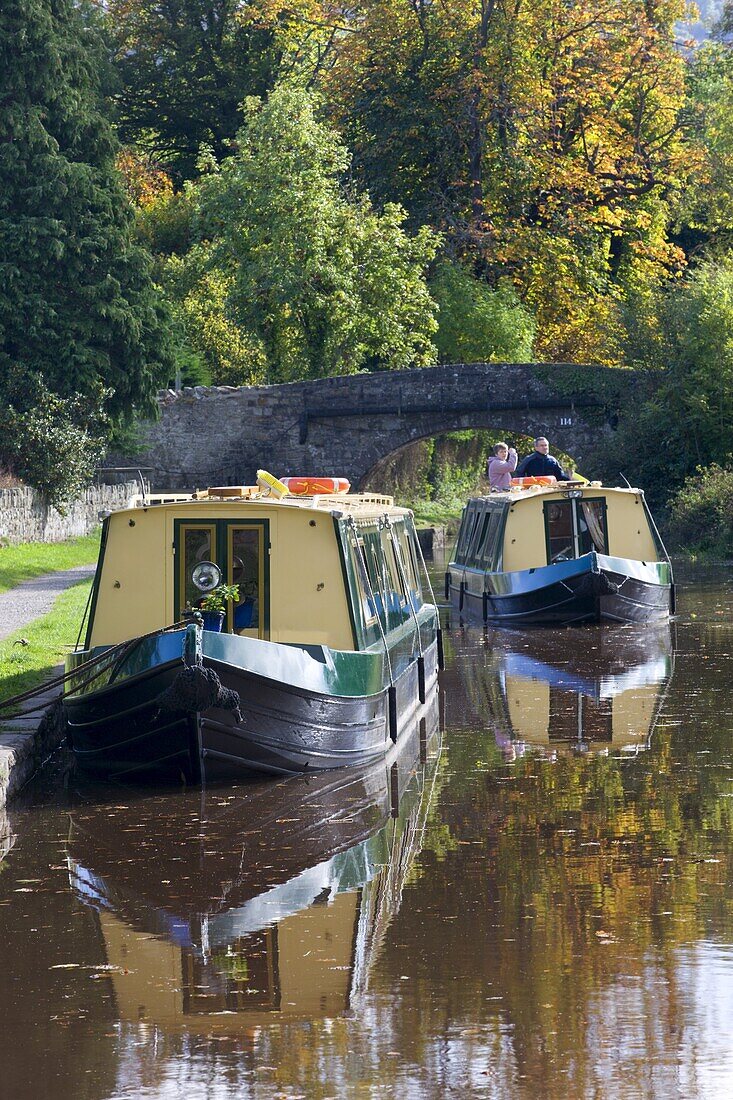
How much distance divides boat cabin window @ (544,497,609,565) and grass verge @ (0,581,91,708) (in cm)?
612

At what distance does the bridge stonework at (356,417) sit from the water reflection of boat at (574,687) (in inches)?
680

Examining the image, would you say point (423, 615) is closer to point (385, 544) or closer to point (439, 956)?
point (385, 544)

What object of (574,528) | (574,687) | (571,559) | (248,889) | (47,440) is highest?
(47,440)

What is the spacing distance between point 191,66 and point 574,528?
118ft

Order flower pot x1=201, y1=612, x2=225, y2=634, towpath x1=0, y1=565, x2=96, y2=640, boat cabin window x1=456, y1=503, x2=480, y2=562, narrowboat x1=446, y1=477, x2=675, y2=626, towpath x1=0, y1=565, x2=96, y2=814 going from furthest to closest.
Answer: boat cabin window x1=456, y1=503, x2=480, y2=562, narrowboat x1=446, y1=477, x2=675, y2=626, towpath x1=0, y1=565, x2=96, y2=640, flower pot x1=201, y1=612, x2=225, y2=634, towpath x1=0, y1=565, x2=96, y2=814

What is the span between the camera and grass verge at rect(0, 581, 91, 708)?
11805 mm

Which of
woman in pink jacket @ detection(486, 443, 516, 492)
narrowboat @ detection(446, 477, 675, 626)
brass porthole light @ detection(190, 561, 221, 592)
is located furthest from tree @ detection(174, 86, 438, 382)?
brass porthole light @ detection(190, 561, 221, 592)

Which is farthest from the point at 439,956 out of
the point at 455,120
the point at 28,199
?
the point at 455,120

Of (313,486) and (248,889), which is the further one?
(313,486)

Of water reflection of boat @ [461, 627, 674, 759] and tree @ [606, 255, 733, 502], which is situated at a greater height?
tree @ [606, 255, 733, 502]

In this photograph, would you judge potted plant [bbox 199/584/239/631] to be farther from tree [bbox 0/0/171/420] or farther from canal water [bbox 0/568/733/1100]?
tree [bbox 0/0/171/420]

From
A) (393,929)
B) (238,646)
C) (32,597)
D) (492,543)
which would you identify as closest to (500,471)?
(492,543)

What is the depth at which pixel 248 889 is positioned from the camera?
7582 mm

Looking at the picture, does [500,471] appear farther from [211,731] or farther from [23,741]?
[23,741]
